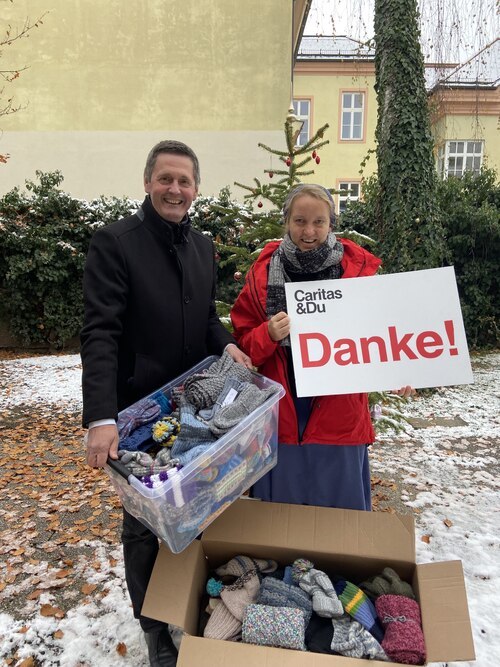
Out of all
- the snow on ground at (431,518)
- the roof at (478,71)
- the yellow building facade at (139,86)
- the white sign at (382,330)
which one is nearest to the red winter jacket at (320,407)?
the white sign at (382,330)

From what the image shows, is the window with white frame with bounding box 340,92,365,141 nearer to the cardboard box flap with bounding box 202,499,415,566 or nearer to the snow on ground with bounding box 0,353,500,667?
the snow on ground with bounding box 0,353,500,667

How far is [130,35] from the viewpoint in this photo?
11320mm

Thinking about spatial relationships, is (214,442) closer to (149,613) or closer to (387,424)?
(149,613)

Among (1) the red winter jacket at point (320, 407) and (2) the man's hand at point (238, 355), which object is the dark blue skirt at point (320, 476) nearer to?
(1) the red winter jacket at point (320, 407)

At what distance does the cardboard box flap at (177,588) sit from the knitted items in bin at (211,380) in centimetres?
59

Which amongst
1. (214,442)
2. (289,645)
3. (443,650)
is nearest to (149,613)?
(289,645)

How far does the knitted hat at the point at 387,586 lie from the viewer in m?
1.66

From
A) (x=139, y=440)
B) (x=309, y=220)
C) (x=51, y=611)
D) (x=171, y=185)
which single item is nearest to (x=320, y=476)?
(x=139, y=440)

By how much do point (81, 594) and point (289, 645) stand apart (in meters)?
Result: 1.59

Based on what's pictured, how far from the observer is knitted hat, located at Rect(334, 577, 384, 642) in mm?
1577

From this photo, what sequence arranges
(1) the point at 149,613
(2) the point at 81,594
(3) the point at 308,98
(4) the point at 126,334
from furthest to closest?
(3) the point at 308,98 → (2) the point at 81,594 → (4) the point at 126,334 → (1) the point at 149,613

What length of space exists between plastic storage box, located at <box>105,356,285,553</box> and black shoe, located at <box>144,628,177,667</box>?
79 centimetres

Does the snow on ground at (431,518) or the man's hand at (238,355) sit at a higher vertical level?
the man's hand at (238,355)

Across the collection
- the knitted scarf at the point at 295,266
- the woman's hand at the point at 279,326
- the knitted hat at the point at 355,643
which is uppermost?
the knitted scarf at the point at 295,266
